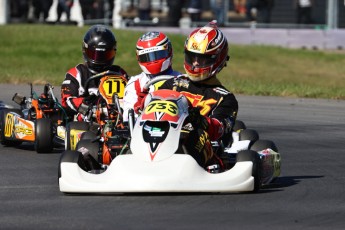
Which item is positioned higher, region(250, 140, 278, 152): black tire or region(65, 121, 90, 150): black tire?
region(250, 140, 278, 152): black tire

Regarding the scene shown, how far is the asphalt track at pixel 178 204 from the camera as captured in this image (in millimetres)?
6445

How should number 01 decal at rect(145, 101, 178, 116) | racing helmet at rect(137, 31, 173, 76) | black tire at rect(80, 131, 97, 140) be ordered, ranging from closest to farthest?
number 01 decal at rect(145, 101, 178, 116) → black tire at rect(80, 131, 97, 140) → racing helmet at rect(137, 31, 173, 76)

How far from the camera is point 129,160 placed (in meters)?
7.31

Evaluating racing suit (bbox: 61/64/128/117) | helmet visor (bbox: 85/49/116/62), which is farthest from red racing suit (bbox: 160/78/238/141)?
helmet visor (bbox: 85/49/116/62)

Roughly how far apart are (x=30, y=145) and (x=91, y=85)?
86 cm

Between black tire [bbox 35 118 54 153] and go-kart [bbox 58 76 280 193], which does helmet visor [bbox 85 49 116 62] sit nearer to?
black tire [bbox 35 118 54 153]

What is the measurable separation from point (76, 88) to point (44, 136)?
3.32 ft

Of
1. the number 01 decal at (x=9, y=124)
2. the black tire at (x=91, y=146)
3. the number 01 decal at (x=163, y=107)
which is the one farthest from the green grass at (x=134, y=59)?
the number 01 decal at (x=163, y=107)

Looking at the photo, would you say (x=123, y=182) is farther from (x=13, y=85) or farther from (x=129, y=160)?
(x=13, y=85)

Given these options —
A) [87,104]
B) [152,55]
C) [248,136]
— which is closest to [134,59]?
[87,104]

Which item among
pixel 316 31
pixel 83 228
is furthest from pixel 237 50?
pixel 83 228

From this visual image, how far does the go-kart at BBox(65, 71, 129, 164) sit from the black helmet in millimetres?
251

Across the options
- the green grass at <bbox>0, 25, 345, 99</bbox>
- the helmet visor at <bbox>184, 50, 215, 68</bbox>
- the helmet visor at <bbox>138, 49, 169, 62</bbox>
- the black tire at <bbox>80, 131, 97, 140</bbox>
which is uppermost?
the helmet visor at <bbox>184, 50, 215, 68</bbox>

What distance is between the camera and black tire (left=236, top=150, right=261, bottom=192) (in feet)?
24.5
